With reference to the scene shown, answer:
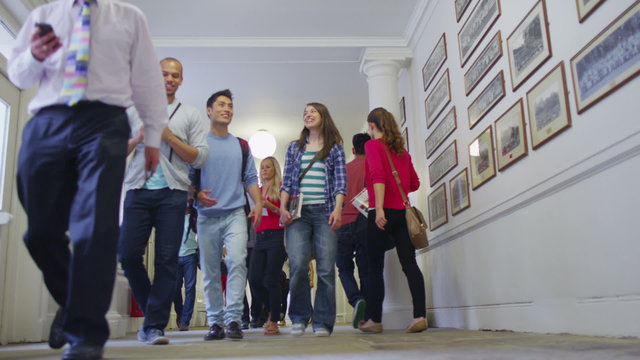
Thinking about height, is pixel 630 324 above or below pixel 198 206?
below

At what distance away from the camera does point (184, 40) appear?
625cm

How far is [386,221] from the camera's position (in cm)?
398

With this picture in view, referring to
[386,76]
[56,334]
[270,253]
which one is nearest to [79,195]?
[56,334]

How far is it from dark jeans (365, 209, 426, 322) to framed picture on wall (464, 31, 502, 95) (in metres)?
1.07

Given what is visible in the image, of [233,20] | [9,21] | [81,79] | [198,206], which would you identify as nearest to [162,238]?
[198,206]

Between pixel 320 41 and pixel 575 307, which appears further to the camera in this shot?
pixel 320 41

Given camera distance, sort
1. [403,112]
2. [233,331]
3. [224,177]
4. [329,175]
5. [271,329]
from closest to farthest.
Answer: [233,331], [224,177], [329,175], [271,329], [403,112]

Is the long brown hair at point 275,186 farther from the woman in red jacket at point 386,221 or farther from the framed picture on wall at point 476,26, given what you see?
the framed picture on wall at point 476,26

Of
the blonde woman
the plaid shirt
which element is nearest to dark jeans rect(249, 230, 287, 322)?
the blonde woman

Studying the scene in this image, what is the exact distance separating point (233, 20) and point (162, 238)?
3.37 m

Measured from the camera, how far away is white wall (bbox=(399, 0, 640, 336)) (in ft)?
7.88

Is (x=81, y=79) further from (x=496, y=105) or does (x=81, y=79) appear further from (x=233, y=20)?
(x=233, y=20)

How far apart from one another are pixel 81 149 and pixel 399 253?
2710mm

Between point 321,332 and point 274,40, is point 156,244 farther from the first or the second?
point 274,40
